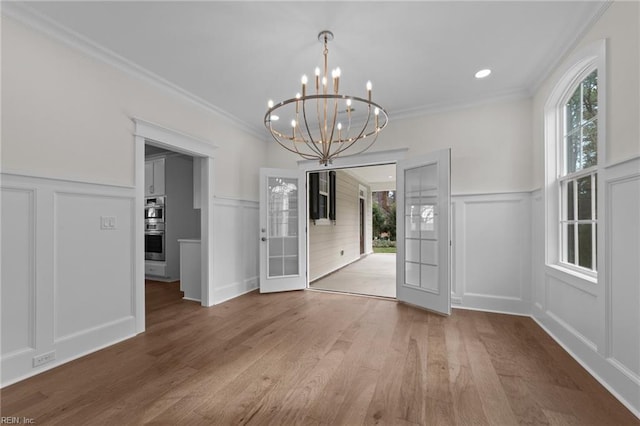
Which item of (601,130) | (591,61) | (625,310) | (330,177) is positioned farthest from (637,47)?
(330,177)

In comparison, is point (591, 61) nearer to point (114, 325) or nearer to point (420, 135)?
point (420, 135)

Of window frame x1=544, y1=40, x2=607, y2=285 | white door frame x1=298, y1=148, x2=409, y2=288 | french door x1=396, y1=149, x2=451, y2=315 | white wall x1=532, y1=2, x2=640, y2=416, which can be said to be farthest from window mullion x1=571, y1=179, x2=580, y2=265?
white door frame x1=298, y1=148, x2=409, y2=288

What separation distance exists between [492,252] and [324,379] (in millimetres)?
2707

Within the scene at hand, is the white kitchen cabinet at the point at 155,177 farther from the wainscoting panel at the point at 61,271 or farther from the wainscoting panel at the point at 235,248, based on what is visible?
the wainscoting panel at the point at 61,271

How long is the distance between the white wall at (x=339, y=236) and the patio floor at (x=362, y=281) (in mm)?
258

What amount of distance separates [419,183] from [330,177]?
2911mm

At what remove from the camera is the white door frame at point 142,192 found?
2854 millimetres

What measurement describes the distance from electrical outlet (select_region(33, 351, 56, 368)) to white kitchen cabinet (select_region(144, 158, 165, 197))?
143 inches

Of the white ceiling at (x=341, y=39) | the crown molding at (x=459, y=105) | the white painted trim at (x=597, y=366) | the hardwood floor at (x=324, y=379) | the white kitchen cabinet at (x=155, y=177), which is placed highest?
the white ceiling at (x=341, y=39)

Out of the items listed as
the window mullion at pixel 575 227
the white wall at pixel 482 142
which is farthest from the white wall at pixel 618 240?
the white wall at pixel 482 142

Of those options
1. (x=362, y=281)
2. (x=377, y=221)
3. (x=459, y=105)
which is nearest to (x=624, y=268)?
(x=459, y=105)

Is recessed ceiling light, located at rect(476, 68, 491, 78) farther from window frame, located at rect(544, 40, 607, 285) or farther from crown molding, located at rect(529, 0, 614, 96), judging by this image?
window frame, located at rect(544, 40, 607, 285)

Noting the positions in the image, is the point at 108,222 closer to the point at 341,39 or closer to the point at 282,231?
the point at 282,231

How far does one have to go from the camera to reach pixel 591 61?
2.30 meters
